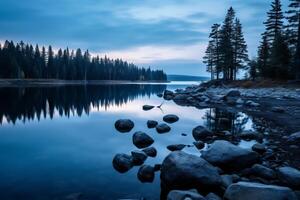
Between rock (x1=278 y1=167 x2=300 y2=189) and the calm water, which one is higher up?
rock (x1=278 y1=167 x2=300 y2=189)

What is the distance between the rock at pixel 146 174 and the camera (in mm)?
5989

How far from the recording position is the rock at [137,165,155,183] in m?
5.99

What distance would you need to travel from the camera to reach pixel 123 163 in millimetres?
6852

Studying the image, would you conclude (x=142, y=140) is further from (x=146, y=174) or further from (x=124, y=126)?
(x=124, y=126)

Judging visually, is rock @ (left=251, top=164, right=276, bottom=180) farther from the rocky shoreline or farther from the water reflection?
the water reflection

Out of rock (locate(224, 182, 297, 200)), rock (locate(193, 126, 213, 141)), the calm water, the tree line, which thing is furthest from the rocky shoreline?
the tree line

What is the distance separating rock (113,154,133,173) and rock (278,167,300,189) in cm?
386

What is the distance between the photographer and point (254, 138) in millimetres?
9555

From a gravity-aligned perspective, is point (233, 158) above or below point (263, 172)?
above

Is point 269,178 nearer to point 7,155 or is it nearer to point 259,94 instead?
point 7,155

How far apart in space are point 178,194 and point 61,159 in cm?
495

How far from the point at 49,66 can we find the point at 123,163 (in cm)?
8336

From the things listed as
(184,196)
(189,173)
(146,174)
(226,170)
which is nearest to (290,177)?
(226,170)

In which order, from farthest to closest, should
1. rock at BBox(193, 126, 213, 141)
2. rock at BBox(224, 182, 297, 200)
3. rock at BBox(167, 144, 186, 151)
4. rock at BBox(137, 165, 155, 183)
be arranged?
1. rock at BBox(193, 126, 213, 141)
2. rock at BBox(167, 144, 186, 151)
3. rock at BBox(137, 165, 155, 183)
4. rock at BBox(224, 182, 297, 200)
